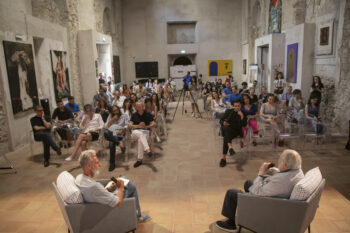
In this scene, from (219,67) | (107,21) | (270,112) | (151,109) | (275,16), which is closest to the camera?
(270,112)

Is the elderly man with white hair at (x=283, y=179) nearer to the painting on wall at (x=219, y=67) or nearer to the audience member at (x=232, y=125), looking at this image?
the audience member at (x=232, y=125)

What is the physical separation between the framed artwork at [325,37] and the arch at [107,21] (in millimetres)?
12092

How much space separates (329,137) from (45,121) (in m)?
7.06

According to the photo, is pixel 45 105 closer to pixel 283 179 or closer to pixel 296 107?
pixel 296 107

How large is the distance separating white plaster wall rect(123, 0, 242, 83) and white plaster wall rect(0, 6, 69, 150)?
951 centimetres

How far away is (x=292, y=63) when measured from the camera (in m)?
10.6

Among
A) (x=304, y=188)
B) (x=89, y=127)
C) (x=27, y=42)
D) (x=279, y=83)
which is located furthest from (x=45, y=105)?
(x=279, y=83)

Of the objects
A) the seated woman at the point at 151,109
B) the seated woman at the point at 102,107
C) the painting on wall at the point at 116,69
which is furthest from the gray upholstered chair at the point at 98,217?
the painting on wall at the point at 116,69

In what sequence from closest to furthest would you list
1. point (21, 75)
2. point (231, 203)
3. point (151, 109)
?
1. point (231, 203)
2. point (151, 109)
3. point (21, 75)

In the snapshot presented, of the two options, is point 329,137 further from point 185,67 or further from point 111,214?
point 185,67

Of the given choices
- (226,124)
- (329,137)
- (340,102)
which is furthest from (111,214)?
(340,102)

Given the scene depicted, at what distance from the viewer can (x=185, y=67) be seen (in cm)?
1958

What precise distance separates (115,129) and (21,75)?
340 centimetres

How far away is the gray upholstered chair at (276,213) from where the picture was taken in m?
2.85
